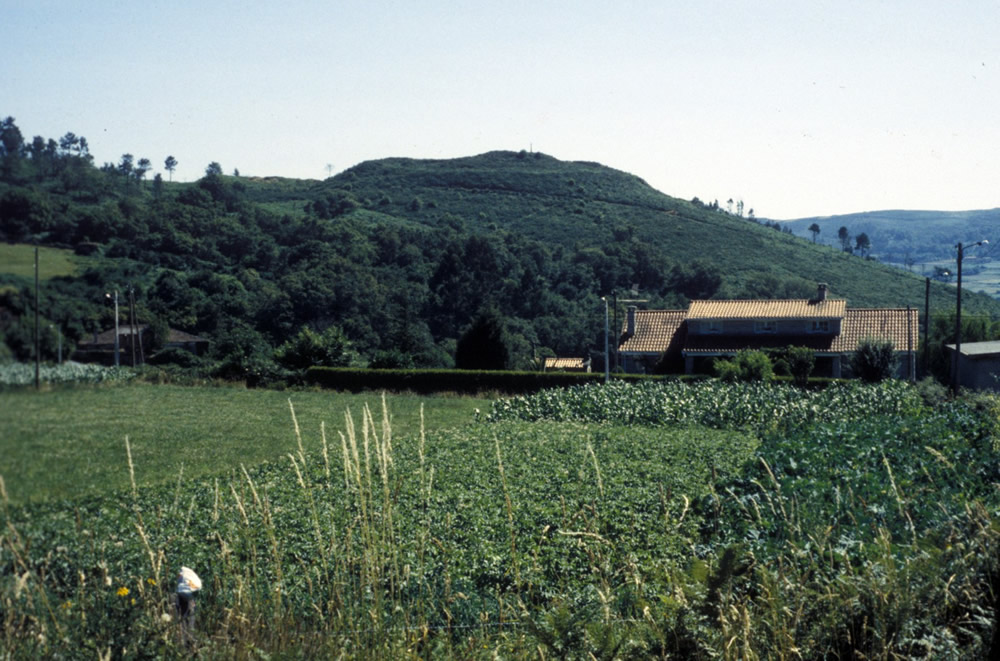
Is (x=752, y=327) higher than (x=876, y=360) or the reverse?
higher

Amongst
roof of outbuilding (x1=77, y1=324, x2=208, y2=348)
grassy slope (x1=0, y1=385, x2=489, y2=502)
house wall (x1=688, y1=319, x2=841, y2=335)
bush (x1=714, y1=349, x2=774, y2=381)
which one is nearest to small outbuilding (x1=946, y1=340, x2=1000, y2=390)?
bush (x1=714, y1=349, x2=774, y2=381)

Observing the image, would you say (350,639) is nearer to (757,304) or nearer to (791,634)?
(791,634)

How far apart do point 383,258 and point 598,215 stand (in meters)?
56.2

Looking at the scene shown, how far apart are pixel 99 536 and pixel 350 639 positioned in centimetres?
135

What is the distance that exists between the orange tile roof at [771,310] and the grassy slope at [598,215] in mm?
25723

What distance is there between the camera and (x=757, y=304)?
127 ft

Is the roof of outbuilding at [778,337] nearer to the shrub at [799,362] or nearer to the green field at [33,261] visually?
the shrub at [799,362]

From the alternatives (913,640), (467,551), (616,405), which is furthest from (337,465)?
(616,405)

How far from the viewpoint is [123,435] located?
3.13 m

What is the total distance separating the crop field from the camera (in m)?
3.21

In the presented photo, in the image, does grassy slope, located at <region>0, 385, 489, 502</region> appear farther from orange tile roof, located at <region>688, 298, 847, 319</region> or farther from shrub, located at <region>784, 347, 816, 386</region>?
orange tile roof, located at <region>688, 298, 847, 319</region>

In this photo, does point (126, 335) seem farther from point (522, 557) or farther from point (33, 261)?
point (522, 557)

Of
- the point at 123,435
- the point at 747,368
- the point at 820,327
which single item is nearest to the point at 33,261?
the point at 123,435

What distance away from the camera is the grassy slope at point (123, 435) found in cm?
229
